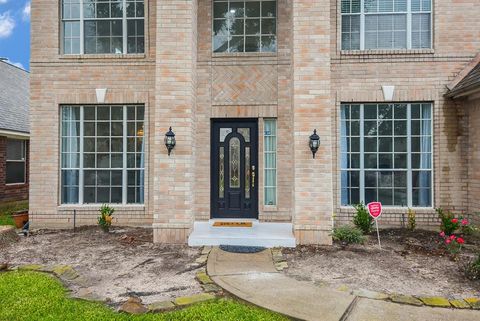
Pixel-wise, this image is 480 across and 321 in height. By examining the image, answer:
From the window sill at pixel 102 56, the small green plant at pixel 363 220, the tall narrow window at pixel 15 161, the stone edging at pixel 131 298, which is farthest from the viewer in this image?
the tall narrow window at pixel 15 161

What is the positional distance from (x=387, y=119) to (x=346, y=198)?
2016 millimetres

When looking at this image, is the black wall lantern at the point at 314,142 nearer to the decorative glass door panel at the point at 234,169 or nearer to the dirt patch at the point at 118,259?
the decorative glass door panel at the point at 234,169

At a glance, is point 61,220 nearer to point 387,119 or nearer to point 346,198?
point 346,198

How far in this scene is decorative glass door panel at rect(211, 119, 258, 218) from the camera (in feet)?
25.7

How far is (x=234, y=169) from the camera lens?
25.9ft

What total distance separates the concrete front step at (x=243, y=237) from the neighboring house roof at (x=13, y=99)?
A: 8910mm

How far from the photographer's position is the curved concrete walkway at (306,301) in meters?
3.50

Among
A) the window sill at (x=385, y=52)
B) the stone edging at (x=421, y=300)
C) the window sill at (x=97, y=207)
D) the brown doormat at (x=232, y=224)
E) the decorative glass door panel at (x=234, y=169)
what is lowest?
the stone edging at (x=421, y=300)

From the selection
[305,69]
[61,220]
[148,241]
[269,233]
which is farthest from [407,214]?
[61,220]

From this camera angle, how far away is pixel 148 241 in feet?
21.6

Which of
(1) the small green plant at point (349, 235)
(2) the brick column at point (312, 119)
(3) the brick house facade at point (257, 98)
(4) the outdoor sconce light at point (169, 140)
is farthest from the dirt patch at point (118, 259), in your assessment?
(1) the small green plant at point (349, 235)

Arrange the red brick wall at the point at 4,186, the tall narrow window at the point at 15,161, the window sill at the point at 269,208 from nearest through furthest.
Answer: the window sill at the point at 269,208 → the red brick wall at the point at 4,186 → the tall narrow window at the point at 15,161

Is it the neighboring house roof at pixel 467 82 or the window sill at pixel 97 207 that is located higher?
the neighboring house roof at pixel 467 82

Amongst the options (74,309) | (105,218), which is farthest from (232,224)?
(74,309)
